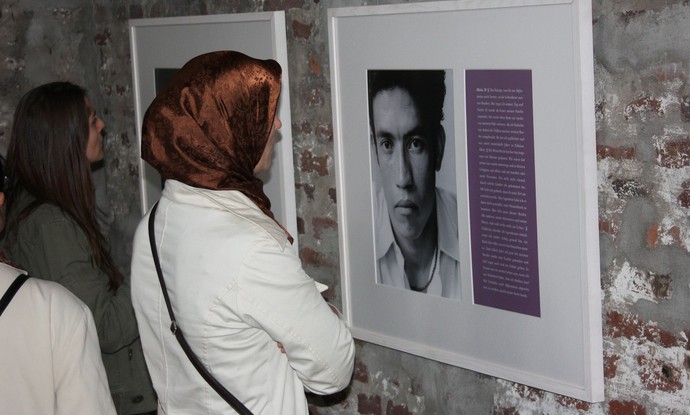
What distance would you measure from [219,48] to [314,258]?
2.79ft

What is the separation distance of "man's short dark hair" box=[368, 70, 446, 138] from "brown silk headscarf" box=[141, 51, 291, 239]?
0.55m

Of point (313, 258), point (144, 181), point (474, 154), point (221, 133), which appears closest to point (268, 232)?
point (221, 133)

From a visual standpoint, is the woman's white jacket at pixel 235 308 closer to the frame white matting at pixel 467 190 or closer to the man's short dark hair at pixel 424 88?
the frame white matting at pixel 467 190

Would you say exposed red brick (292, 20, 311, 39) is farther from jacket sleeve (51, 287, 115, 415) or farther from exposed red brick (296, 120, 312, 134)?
jacket sleeve (51, 287, 115, 415)

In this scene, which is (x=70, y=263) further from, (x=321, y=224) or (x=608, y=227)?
(x=608, y=227)

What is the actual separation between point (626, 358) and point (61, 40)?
305 cm

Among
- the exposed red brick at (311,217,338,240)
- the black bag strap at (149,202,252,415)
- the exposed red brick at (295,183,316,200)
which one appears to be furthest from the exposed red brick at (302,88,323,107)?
the black bag strap at (149,202,252,415)

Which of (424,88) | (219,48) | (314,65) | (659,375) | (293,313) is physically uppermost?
(219,48)

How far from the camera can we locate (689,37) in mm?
2234

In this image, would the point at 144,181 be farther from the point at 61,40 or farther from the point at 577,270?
the point at 577,270

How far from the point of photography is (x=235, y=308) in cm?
233

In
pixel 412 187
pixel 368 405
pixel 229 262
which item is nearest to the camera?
pixel 229 262

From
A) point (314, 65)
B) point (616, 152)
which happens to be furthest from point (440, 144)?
point (314, 65)

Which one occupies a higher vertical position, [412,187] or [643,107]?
[643,107]
